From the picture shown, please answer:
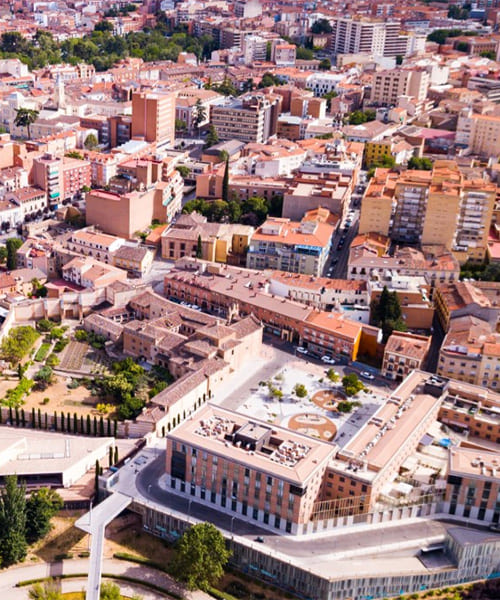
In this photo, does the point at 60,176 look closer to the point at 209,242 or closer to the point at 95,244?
the point at 95,244

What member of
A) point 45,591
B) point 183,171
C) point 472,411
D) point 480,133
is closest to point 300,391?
point 472,411

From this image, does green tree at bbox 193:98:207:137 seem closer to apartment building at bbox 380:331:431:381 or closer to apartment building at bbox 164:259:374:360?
apartment building at bbox 164:259:374:360

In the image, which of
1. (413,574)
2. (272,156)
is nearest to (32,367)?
(413,574)

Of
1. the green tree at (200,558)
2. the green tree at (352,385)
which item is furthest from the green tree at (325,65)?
the green tree at (200,558)

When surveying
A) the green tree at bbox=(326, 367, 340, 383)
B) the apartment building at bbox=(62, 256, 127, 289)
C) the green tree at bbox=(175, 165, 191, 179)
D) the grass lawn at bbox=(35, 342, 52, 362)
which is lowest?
the grass lawn at bbox=(35, 342, 52, 362)

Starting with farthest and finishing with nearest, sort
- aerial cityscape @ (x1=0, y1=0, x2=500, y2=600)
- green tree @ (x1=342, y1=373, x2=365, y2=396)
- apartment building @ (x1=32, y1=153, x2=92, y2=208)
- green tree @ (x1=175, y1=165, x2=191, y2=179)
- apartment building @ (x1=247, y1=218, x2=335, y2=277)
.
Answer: green tree @ (x1=175, y1=165, x2=191, y2=179) → apartment building @ (x1=32, y1=153, x2=92, y2=208) → apartment building @ (x1=247, y1=218, x2=335, y2=277) → green tree @ (x1=342, y1=373, x2=365, y2=396) → aerial cityscape @ (x1=0, y1=0, x2=500, y2=600)

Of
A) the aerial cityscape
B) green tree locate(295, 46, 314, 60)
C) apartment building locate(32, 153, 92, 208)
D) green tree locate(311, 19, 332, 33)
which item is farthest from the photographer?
green tree locate(311, 19, 332, 33)

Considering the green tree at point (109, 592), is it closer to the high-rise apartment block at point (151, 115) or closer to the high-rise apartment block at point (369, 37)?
the high-rise apartment block at point (151, 115)

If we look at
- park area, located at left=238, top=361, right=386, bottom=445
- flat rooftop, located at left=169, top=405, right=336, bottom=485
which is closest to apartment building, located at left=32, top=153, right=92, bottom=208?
park area, located at left=238, top=361, right=386, bottom=445
